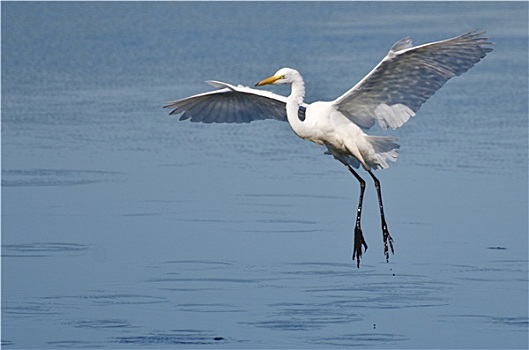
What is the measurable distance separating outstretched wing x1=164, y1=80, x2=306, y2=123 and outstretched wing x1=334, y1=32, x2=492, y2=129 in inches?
36.7

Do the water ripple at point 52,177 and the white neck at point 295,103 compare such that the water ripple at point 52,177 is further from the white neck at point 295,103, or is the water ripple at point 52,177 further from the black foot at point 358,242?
the black foot at point 358,242

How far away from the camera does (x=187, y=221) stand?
951cm

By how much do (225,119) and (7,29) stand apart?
9.72m

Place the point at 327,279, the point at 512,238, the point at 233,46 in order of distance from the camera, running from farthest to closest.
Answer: the point at 233,46
the point at 512,238
the point at 327,279

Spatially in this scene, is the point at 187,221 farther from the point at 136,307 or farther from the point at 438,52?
the point at 438,52

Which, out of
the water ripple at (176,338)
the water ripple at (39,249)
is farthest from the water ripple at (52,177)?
the water ripple at (176,338)

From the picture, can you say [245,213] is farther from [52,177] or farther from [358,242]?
[52,177]

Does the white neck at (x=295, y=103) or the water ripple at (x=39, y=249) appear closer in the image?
the white neck at (x=295, y=103)

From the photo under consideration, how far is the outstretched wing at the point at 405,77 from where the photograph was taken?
7.52 metres

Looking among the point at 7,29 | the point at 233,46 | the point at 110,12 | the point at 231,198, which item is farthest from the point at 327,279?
the point at 110,12

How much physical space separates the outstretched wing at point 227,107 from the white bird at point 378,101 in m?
0.32

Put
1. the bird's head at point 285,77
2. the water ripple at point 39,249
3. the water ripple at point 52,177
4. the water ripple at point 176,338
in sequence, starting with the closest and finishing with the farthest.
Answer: the water ripple at point 176,338, the bird's head at point 285,77, the water ripple at point 39,249, the water ripple at point 52,177

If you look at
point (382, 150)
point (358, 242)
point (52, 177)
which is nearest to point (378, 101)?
point (382, 150)

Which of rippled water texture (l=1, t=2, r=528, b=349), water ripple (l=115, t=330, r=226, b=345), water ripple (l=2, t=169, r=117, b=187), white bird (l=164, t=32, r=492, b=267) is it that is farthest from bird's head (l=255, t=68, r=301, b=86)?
water ripple (l=2, t=169, r=117, b=187)
